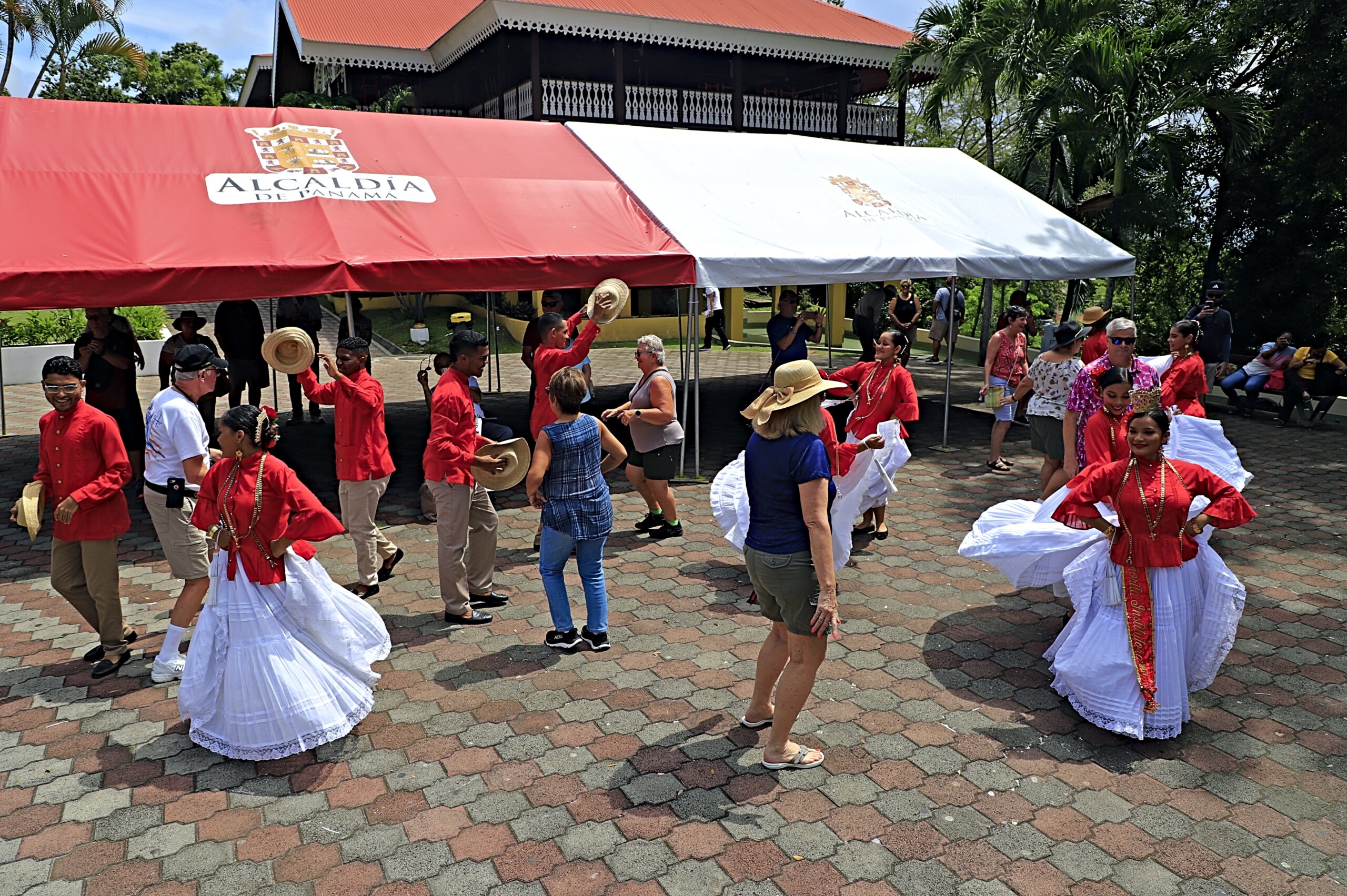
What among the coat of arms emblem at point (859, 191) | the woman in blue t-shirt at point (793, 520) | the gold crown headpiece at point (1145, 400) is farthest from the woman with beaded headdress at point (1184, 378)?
the coat of arms emblem at point (859, 191)

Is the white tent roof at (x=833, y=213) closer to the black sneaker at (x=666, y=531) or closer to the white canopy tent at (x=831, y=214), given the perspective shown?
the white canopy tent at (x=831, y=214)

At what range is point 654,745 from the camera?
14.4 ft

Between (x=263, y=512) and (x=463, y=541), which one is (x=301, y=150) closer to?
(x=463, y=541)

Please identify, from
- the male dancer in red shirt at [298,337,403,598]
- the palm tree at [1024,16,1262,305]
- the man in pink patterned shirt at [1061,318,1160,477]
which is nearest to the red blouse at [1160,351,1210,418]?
the man in pink patterned shirt at [1061,318,1160,477]

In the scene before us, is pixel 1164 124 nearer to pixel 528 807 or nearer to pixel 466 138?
pixel 466 138

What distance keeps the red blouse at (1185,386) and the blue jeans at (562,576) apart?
4.42 metres

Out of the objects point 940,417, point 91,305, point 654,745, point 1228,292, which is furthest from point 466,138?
point 1228,292

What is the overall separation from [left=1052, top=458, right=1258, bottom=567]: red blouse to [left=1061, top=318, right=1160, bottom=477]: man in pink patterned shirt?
4.38 feet

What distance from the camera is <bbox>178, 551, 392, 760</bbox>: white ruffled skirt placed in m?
4.19

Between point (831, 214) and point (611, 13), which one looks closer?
point (831, 214)

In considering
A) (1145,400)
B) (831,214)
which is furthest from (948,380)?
(1145,400)

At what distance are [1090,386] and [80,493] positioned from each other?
5.69 m

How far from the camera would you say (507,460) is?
5246mm

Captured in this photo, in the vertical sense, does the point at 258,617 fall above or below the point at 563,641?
above
